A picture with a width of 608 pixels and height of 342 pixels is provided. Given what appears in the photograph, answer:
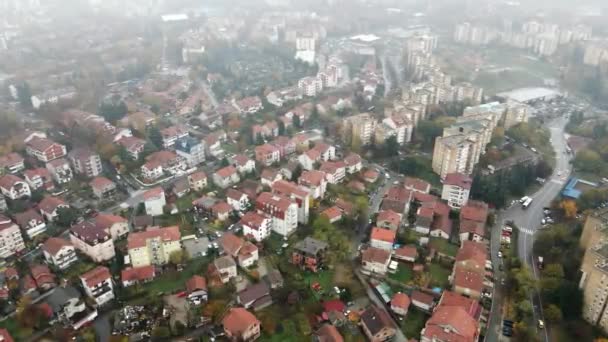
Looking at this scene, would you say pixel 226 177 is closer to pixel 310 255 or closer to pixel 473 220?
pixel 310 255

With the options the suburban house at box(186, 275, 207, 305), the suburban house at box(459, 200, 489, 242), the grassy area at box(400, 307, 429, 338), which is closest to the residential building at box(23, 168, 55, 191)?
the suburban house at box(186, 275, 207, 305)

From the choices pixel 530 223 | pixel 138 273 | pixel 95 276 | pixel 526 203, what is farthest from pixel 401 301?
pixel 95 276

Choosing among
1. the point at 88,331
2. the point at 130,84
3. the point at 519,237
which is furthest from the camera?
the point at 130,84

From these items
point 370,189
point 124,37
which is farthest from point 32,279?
point 124,37

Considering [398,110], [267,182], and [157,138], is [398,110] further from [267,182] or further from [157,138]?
[157,138]

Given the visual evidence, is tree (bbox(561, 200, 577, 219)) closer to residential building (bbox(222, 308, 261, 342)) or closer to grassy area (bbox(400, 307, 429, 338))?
grassy area (bbox(400, 307, 429, 338))

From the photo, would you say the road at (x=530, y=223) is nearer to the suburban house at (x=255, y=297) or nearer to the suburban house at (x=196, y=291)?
the suburban house at (x=255, y=297)

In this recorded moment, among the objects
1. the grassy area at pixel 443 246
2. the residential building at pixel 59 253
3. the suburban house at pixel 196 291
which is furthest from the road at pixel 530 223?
the residential building at pixel 59 253
